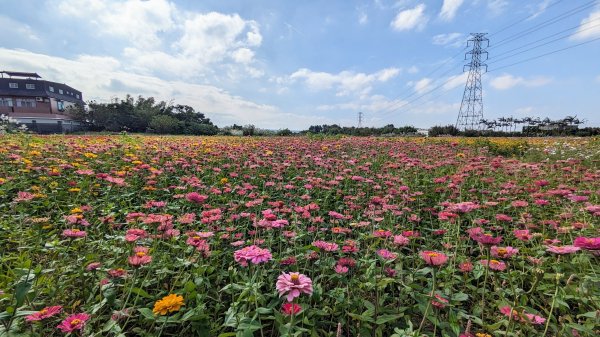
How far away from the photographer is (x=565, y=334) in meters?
1.40

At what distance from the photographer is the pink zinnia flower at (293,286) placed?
3.60ft

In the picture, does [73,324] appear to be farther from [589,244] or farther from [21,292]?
[589,244]

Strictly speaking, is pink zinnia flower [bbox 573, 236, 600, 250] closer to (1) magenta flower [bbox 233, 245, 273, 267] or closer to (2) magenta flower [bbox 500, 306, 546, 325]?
(2) magenta flower [bbox 500, 306, 546, 325]

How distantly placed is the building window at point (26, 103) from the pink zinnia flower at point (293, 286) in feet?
172

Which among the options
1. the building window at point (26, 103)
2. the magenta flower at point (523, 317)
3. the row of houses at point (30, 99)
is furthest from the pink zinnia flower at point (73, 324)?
the building window at point (26, 103)

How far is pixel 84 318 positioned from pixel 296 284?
2.97 ft

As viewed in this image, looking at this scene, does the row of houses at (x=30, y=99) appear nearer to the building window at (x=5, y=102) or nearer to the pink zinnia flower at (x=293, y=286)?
the building window at (x=5, y=102)

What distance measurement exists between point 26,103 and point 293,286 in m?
52.9

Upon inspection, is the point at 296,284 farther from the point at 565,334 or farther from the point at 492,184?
the point at 492,184

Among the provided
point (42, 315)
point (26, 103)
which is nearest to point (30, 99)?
point (26, 103)

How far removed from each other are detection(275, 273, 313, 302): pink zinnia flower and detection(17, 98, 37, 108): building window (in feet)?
172

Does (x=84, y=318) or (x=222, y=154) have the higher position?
(x=222, y=154)

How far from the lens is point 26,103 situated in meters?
39.3

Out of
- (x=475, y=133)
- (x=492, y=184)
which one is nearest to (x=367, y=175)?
(x=492, y=184)
